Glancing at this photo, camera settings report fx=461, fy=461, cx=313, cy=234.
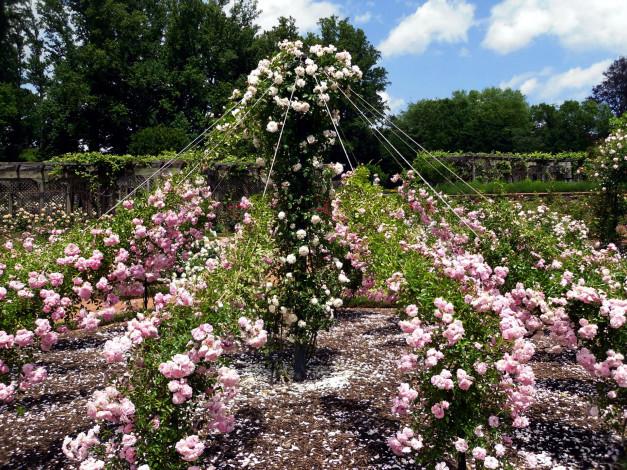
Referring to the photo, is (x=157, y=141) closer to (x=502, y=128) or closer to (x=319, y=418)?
(x=319, y=418)

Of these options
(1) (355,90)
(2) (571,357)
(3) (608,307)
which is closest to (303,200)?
(1) (355,90)

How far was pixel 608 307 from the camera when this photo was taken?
2553 mm

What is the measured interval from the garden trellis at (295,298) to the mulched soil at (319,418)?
0.67 ft

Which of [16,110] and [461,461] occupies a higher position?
[16,110]

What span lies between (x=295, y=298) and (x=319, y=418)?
0.99 m

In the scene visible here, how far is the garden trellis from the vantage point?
7.59 feet

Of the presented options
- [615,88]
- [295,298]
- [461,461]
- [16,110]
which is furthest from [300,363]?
[615,88]

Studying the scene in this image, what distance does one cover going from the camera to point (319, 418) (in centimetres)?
333

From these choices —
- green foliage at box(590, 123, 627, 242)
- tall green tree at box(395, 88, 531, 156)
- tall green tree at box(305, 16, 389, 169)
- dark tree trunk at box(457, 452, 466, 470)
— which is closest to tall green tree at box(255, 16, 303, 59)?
tall green tree at box(305, 16, 389, 169)

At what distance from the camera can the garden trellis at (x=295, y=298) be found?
2314 mm

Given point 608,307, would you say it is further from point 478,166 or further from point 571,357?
point 478,166

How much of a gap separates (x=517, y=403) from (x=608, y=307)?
0.76 meters

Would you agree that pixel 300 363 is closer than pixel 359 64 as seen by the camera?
Yes

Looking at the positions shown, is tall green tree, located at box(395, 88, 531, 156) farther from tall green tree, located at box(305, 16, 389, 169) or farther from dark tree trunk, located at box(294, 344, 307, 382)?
dark tree trunk, located at box(294, 344, 307, 382)
